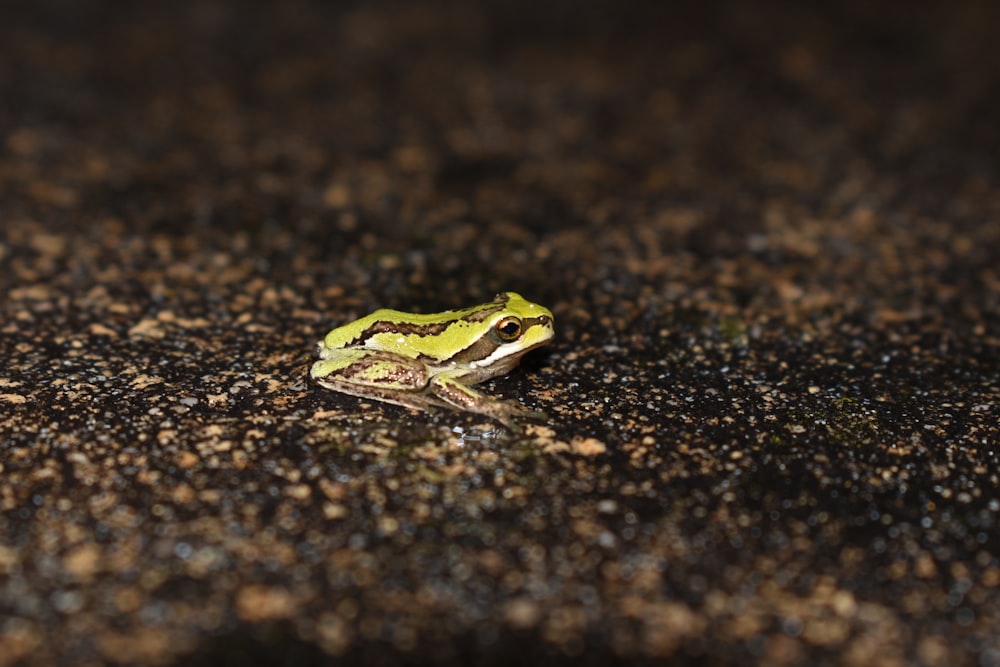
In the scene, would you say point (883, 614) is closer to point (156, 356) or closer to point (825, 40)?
point (156, 356)

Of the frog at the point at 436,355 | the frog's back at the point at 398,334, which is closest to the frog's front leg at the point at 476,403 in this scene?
the frog at the point at 436,355

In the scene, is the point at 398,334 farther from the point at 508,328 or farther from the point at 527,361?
the point at 527,361

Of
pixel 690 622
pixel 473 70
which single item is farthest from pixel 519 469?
pixel 473 70

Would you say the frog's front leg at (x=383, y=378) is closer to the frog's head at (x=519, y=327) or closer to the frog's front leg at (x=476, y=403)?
the frog's front leg at (x=476, y=403)

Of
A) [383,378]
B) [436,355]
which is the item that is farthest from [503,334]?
[383,378]

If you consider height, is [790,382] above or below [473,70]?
below

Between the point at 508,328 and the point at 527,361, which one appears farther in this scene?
the point at 527,361
